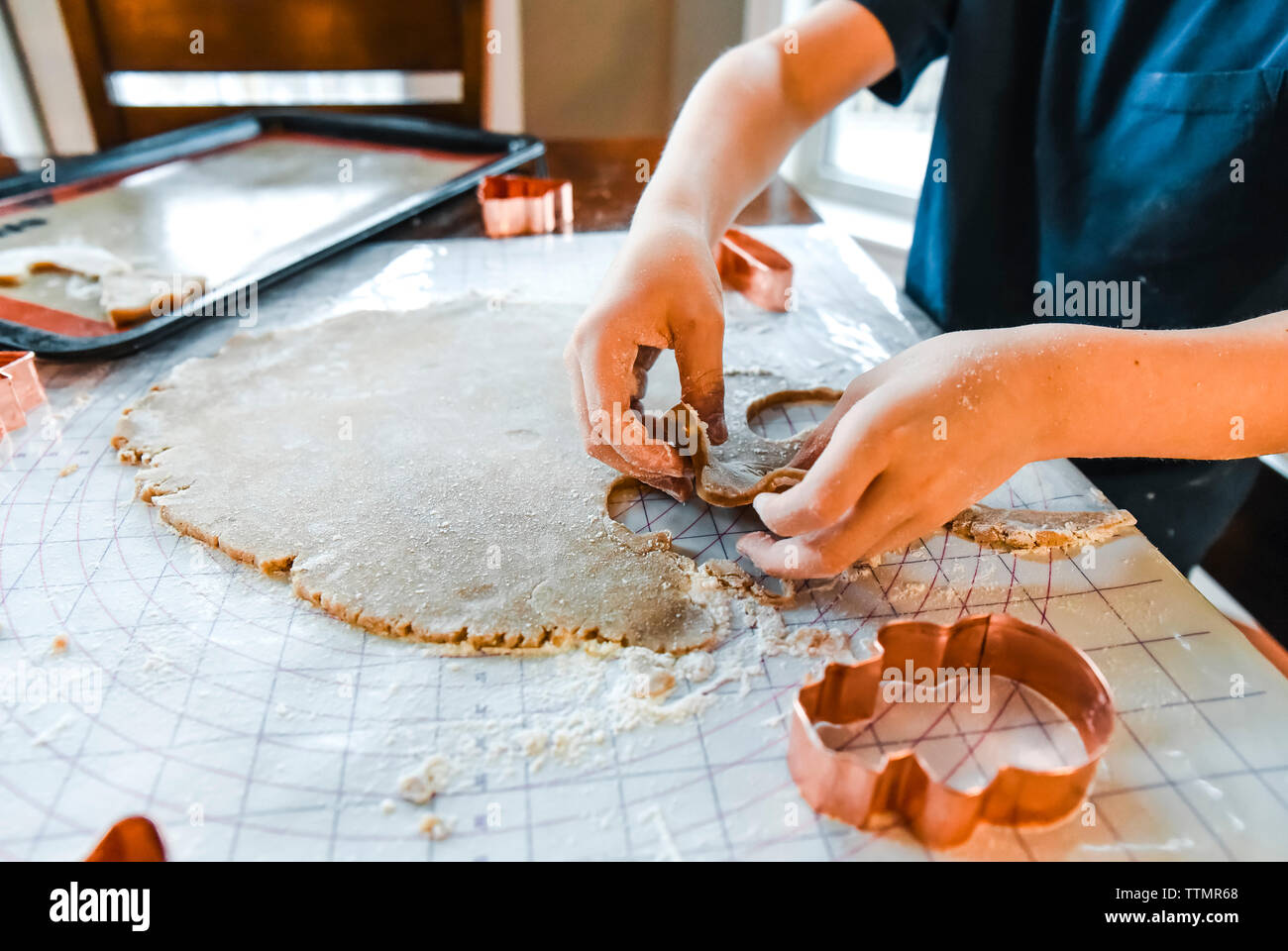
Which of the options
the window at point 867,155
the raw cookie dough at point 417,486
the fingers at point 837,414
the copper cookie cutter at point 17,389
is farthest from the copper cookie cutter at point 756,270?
→ the window at point 867,155

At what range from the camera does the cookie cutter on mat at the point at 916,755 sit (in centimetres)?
55

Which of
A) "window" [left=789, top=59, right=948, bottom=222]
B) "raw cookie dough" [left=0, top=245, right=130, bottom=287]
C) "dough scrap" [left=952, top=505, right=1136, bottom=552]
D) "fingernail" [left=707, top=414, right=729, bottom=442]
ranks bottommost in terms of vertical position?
"window" [left=789, top=59, right=948, bottom=222]

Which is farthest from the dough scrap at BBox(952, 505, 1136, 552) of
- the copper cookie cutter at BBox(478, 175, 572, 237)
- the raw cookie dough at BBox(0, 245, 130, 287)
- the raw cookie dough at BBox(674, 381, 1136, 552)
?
the raw cookie dough at BBox(0, 245, 130, 287)

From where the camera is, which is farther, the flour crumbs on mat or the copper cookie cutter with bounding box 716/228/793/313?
the copper cookie cutter with bounding box 716/228/793/313

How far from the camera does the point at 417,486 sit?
2.93 feet

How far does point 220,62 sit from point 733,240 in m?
1.62

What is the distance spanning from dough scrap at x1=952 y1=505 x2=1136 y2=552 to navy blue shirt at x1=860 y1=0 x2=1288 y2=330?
1.23 feet

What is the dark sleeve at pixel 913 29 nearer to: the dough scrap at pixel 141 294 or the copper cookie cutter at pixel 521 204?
the copper cookie cutter at pixel 521 204

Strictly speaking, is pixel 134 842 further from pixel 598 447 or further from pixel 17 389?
pixel 17 389

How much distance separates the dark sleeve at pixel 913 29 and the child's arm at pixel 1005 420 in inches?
29.0

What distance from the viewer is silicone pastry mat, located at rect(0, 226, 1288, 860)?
1.86 ft

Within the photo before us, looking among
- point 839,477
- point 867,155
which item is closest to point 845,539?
point 839,477

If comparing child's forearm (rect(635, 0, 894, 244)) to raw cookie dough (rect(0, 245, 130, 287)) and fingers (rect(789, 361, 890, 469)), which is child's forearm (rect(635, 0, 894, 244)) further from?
raw cookie dough (rect(0, 245, 130, 287))
